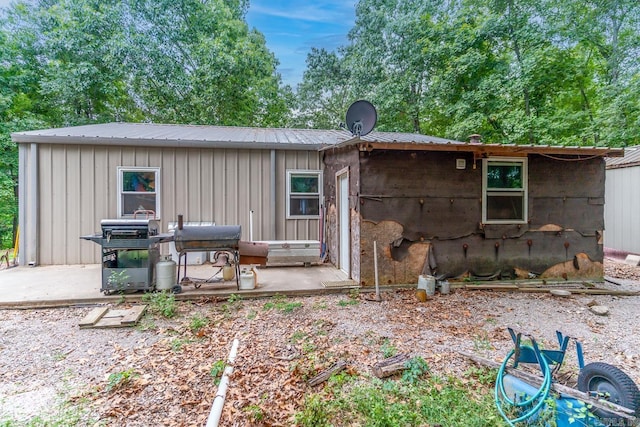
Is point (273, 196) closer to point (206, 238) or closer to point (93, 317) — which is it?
point (206, 238)

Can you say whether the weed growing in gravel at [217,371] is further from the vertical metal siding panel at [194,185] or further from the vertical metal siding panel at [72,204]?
the vertical metal siding panel at [72,204]

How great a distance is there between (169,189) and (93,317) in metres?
3.43

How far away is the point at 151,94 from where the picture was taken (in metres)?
14.5

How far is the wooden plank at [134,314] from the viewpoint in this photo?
3783 mm

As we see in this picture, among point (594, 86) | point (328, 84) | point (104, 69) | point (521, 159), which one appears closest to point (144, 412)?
point (521, 159)

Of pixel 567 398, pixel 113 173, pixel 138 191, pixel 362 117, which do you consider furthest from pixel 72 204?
pixel 567 398

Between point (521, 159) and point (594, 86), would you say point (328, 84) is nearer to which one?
point (594, 86)

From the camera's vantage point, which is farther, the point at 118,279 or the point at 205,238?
the point at 205,238

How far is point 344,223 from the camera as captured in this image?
237 inches

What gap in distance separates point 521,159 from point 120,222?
6490 millimetres

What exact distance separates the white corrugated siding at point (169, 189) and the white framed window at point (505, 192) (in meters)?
3.55

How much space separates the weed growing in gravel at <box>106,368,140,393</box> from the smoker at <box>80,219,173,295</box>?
2024 mm

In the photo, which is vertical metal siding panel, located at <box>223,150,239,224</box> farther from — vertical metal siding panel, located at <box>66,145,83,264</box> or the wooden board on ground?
the wooden board on ground

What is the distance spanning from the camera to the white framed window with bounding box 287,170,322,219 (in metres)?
7.32
